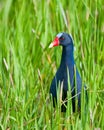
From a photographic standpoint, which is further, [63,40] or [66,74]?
[63,40]

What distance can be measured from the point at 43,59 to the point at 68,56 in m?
0.42

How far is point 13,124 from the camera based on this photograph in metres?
3.91

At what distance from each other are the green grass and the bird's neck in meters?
0.11

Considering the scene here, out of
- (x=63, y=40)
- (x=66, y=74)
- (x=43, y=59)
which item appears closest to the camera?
(x=66, y=74)

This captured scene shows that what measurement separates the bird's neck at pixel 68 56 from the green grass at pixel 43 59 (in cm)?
11

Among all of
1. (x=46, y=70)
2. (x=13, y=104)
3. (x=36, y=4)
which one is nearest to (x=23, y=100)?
(x=13, y=104)

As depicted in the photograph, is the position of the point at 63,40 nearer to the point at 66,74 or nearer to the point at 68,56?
the point at 68,56

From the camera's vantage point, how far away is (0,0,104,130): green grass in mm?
3906

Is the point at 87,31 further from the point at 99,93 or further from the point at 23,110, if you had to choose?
the point at 23,110

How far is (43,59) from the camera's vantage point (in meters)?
4.87

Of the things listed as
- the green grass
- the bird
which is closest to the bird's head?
the bird

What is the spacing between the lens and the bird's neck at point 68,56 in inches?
176

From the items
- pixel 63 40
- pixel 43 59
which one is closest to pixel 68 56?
pixel 63 40

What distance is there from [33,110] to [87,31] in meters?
1.02
